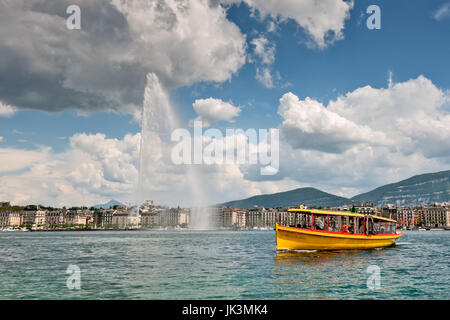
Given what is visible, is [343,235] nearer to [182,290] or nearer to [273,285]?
[273,285]

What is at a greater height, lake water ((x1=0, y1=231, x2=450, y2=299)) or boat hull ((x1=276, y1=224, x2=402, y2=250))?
boat hull ((x1=276, y1=224, x2=402, y2=250))

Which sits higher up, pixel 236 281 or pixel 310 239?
pixel 310 239

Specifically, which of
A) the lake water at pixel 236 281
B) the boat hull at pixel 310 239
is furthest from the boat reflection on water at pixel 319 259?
the boat hull at pixel 310 239

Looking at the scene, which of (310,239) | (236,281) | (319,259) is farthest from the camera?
(310,239)

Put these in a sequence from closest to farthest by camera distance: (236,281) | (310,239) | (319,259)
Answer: (236,281)
(319,259)
(310,239)

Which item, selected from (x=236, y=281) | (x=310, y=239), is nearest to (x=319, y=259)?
(x=310, y=239)

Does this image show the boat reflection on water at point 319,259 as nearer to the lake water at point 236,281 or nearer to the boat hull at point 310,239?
the lake water at point 236,281

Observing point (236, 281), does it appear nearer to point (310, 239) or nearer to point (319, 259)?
point (319, 259)

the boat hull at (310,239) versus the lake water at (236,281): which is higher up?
the boat hull at (310,239)

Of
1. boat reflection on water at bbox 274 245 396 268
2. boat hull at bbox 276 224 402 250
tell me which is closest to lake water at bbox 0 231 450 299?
boat reflection on water at bbox 274 245 396 268

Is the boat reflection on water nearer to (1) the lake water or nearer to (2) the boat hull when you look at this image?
(1) the lake water

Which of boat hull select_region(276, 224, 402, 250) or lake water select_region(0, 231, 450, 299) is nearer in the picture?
lake water select_region(0, 231, 450, 299)

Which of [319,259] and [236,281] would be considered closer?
[236,281]
